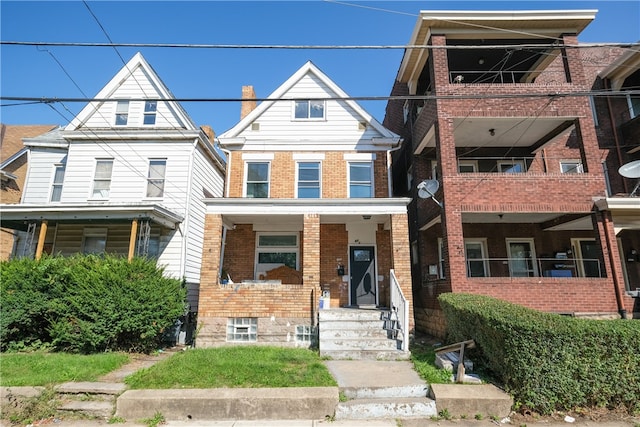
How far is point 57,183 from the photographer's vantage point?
13750mm

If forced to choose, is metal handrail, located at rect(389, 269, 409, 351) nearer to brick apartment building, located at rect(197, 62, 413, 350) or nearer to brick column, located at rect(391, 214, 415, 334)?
brick column, located at rect(391, 214, 415, 334)

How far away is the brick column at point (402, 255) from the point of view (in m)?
9.82

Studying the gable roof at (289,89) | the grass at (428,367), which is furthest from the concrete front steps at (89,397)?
the gable roof at (289,89)

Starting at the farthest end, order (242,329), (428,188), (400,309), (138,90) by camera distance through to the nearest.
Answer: (138,90), (428,188), (242,329), (400,309)

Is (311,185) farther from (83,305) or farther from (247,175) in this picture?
(83,305)

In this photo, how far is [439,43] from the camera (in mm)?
11141

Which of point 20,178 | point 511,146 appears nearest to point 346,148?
point 511,146

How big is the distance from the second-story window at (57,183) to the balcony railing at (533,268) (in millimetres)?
16088

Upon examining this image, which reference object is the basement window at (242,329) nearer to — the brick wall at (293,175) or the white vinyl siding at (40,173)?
the brick wall at (293,175)

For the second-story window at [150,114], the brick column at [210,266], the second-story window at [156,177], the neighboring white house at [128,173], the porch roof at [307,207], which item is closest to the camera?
the brick column at [210,266]

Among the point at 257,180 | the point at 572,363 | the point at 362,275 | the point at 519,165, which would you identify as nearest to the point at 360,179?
the point at 362,275

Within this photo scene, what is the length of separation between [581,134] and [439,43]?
5224mm

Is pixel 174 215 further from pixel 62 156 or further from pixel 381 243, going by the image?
pixel 381 243

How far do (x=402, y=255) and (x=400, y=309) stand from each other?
190 cm
